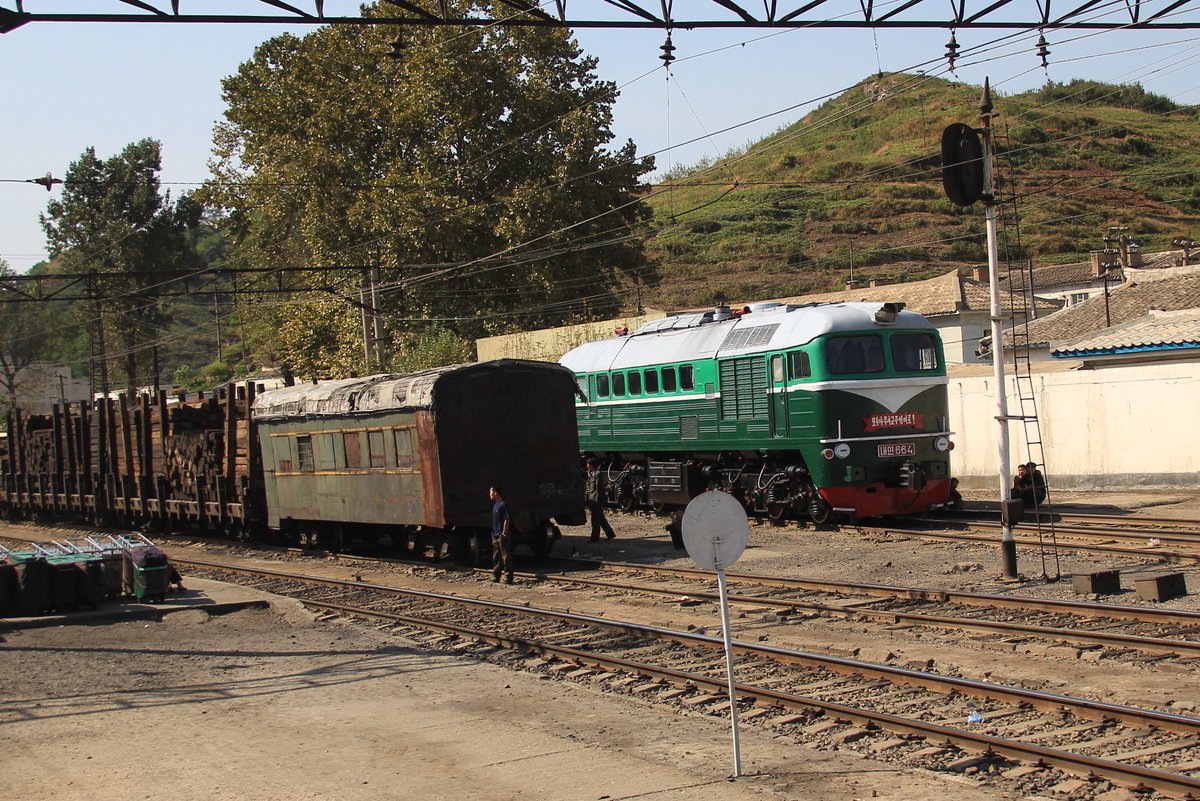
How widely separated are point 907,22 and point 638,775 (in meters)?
11.1

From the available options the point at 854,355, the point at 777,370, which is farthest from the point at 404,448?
the point at 854,355

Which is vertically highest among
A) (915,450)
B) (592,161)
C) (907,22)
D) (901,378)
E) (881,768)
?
(592,161)

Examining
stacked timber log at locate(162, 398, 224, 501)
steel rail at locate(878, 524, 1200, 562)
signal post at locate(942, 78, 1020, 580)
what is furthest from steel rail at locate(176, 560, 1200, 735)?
stacked timber log at locate(162, 398, 224, 501)

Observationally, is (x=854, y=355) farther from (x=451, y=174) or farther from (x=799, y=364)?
(x=451, y=174)

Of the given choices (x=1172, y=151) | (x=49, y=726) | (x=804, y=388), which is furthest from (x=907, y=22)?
(x=1172, y=151)

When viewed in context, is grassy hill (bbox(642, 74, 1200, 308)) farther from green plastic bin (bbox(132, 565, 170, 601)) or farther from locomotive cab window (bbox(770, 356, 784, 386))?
green plastic bin (bbox(132, 565, 170, 601))

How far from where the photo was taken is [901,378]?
20.4 meters

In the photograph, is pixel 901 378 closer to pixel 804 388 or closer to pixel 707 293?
pixel 804 388

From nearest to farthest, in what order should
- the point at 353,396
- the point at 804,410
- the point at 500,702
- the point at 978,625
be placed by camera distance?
1. the point at 500,702
2. the point at 978,625
3. the point at 804,410
4. the point at 353,396

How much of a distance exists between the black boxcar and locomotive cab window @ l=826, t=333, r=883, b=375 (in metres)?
4.44

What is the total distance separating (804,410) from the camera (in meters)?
20.3

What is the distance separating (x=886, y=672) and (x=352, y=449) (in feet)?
44.0

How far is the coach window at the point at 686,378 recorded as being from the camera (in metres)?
23.4

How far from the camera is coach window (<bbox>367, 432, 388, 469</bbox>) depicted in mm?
20562
